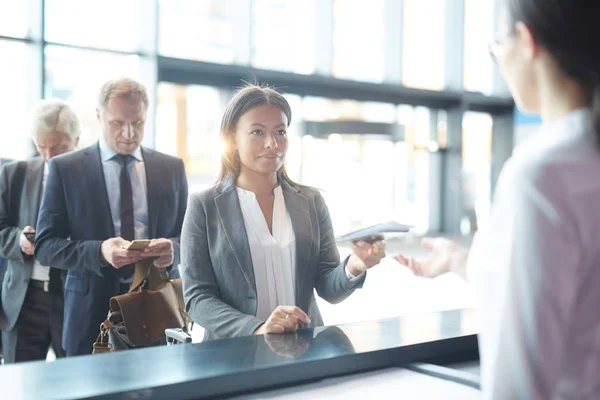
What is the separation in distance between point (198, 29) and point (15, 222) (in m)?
5.39

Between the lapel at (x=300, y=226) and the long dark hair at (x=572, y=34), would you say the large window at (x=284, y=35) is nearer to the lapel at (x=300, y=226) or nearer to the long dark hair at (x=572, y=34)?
the lapel at (x=300, y=226)

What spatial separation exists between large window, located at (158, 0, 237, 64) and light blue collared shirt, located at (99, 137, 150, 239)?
5.18 meters

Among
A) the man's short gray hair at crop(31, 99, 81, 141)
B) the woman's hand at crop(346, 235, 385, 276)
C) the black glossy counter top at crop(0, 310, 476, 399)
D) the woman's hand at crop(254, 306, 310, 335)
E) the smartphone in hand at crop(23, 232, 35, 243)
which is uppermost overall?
the man's short gray hair at crop(31, 99, 81, 141)

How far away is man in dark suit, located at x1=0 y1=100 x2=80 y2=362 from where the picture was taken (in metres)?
3.22

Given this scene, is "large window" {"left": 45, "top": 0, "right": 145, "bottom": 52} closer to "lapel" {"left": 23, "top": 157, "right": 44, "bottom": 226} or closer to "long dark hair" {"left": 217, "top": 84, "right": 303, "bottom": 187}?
"lapel" {"left": 23, "top": 157, "right": 44, "bottom": 226}

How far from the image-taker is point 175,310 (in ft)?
8.55

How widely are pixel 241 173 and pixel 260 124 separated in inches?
8.2

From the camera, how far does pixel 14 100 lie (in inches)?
255

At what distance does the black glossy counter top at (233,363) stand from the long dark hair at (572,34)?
0.84 meters

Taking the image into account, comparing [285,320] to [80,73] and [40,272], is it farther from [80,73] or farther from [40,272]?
[80,73]

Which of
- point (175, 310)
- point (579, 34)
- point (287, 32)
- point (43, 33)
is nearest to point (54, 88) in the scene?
point (43, 33)

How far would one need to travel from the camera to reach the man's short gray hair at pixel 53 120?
3.35 metres

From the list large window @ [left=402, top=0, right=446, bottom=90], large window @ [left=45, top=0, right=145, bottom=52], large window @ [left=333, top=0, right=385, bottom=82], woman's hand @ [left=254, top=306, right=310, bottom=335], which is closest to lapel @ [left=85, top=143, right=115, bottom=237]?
woman's hand @ [left=254, top=306, right=310, bottom=335]

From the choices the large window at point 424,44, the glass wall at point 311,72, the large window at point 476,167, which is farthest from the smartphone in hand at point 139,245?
the large window at point 476,167
